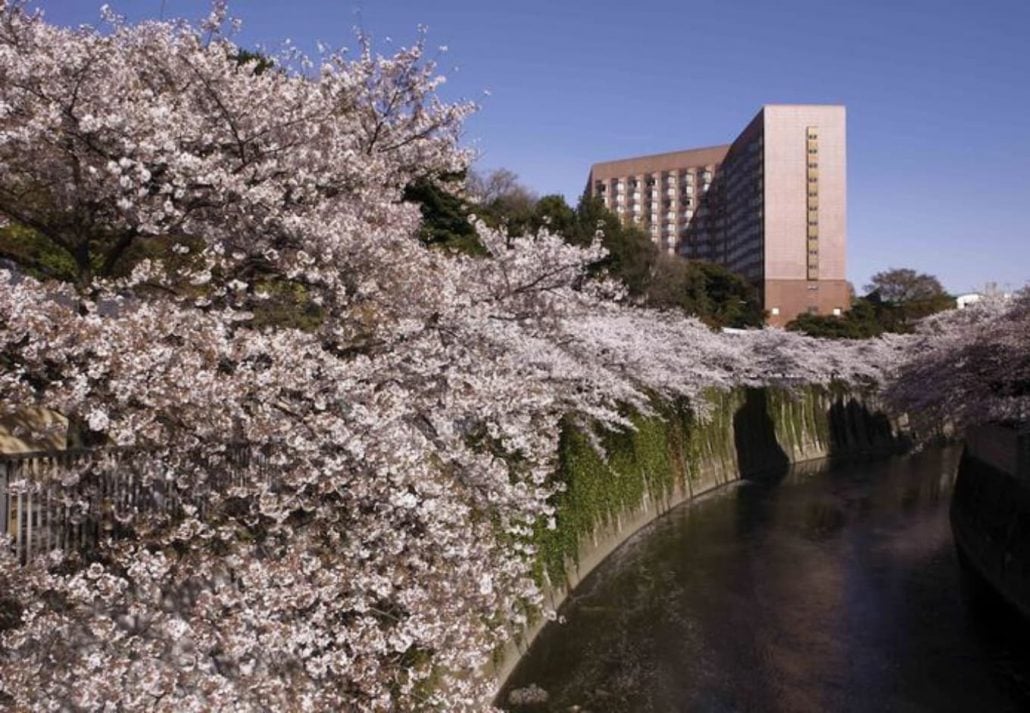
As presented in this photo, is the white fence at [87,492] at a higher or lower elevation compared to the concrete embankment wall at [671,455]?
higher

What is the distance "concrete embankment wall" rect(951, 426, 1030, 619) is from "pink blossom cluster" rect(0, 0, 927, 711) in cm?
1203

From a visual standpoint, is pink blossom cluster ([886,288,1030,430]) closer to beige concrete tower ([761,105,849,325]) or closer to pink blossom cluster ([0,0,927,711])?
pink blossom cluster ([0,0,927,711])

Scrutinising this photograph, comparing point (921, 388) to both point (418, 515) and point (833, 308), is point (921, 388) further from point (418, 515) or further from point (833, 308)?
point (833, 308)

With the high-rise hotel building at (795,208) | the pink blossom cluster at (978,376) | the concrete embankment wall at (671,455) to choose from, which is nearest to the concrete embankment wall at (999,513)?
the pink blossom cluster at (978,376)

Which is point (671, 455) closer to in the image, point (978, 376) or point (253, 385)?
point (978, 376)

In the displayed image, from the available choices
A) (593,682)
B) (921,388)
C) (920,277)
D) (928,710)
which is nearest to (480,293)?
(593,682)

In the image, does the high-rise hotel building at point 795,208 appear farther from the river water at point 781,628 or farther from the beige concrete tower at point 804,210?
the river water at point 781,628

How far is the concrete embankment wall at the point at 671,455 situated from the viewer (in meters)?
17.0

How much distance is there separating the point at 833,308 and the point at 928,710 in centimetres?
7253

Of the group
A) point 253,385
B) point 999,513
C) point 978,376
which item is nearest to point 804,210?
point 978,376

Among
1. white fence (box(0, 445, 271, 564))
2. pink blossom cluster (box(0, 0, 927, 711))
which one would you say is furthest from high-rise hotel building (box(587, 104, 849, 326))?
white fence (box(0, 445, 271, 564))

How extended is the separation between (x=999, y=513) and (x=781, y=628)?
673cm

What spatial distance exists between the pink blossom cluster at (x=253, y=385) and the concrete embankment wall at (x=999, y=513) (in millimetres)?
12034

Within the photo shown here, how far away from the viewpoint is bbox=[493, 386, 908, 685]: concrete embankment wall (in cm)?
1700
